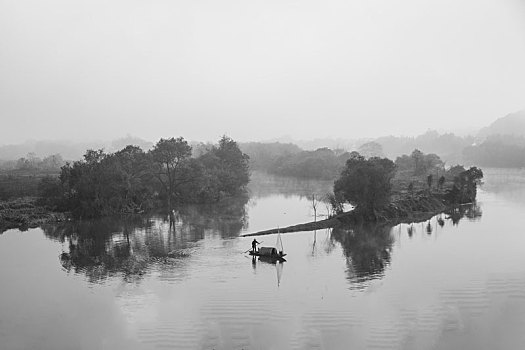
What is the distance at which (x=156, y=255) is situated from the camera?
2241 centimetres

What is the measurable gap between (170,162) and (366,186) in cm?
1818

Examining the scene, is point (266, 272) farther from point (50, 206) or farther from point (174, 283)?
point (50, 206)

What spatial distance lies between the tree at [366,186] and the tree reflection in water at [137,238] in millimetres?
6922

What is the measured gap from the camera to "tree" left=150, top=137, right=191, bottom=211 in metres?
41.3

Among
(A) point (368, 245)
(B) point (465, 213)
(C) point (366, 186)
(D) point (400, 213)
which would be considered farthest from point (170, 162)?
(B) point (465, 213)

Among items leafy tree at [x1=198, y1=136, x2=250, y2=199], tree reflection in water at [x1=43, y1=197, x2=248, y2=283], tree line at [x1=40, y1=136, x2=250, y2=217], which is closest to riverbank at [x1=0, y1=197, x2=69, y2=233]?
tree line at [x1=40, y1=136, x2=250, y2=217]

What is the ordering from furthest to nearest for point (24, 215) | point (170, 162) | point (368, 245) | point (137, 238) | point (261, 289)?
1. point (170, 162)
2. point (24, 215)
3. point (137, 238)
4. point (368, 245)
5. point (261, 289)

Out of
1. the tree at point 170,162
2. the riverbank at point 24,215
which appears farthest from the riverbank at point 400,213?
the tree at point 170,162

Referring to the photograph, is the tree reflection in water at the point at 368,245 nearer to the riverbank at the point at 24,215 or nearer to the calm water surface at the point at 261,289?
the calm water surface at the point at 261,289

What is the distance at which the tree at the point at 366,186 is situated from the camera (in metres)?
30.5

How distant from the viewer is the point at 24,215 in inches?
1273

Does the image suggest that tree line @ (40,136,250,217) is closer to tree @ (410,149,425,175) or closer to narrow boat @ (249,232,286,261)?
narrow boat @ (249,232,286,261)

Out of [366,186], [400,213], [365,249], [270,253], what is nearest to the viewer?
[270,253]

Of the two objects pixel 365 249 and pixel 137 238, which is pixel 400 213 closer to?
pixel 365 249
